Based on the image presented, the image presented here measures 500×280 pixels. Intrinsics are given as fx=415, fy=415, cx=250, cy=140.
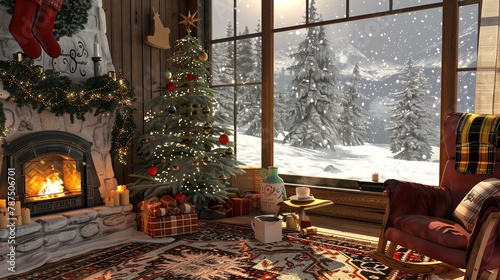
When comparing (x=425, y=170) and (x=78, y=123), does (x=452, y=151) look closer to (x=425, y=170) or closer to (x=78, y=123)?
(x=425, y=170)

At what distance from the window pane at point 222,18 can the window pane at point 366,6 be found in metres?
1.68

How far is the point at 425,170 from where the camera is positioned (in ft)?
15.1

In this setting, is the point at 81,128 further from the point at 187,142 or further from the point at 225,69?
the point at 225,69

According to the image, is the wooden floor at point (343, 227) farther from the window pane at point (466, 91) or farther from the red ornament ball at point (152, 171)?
the window pane at point (466, 91)

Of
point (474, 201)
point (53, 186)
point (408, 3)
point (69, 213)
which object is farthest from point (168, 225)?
point (408, 3)

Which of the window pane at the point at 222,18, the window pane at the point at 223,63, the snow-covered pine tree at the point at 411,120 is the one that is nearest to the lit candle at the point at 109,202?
the window pane at the point at 223,63

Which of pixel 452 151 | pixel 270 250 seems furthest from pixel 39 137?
pixel 452 151

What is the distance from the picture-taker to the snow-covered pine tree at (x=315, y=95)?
528 cm

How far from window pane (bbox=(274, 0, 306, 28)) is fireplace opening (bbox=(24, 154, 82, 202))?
3045 millimetres

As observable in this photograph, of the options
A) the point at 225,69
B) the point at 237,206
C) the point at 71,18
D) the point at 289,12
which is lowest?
the point at 237,206

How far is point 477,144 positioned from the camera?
307 centimetres

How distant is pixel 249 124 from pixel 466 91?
8.66 feet

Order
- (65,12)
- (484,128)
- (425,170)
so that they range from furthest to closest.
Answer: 1. (425,170)
2. (65,12)
3. (484,128)

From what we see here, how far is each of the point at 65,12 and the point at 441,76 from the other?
3.74 metres
